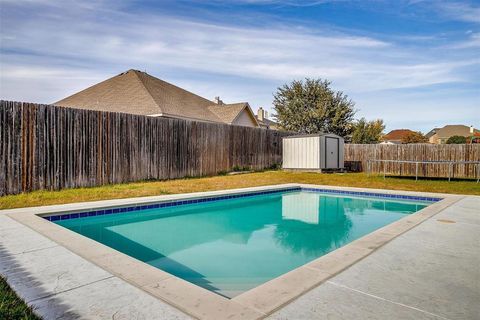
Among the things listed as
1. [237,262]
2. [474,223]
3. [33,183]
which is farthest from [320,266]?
[33,183]

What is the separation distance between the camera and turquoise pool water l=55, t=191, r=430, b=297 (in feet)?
11.3

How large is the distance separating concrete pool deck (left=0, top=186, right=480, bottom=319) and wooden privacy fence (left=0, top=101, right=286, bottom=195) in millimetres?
4052

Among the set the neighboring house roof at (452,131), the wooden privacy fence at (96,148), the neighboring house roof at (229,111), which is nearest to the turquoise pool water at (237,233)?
the wooden privacy fence at (96,148)

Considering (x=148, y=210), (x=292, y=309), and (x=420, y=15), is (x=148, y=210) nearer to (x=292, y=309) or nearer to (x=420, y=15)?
(x=292, y=309)

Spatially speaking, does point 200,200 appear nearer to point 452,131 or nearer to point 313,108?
point 313,108

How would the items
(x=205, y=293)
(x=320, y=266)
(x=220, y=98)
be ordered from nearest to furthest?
(x=205, y=293) < (x=320, y=266) < (x=220, y=98)

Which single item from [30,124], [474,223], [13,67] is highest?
[13,67]

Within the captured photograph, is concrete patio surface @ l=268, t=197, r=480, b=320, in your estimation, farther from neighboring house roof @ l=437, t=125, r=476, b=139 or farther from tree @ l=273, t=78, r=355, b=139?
neighboring house roof @ l=437, t=125, r=476, b=139

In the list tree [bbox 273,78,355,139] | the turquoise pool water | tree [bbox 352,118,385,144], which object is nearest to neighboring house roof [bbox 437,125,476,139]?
tree [bbox 352,118,385,144]

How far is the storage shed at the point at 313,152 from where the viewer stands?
13.4 m

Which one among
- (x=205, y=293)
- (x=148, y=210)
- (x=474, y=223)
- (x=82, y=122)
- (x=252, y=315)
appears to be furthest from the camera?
(x=82, y=122)

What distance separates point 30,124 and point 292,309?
7.24 meters

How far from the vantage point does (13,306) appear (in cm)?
178

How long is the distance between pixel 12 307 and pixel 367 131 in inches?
1246
